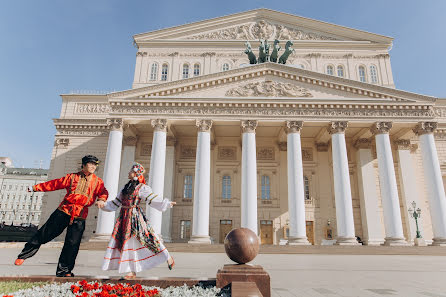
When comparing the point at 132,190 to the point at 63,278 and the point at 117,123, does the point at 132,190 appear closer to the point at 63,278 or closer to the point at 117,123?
the point at 63,278

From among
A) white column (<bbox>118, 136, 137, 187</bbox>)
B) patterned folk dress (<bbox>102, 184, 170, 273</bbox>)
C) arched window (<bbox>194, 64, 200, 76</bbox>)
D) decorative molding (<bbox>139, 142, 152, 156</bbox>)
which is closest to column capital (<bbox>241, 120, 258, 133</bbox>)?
decorative molding (<bbox>139, 142, 152, 156</bbox>)

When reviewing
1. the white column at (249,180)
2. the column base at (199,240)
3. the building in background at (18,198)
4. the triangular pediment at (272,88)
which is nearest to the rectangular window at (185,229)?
the column base at (199,240)

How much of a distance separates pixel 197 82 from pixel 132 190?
17.6m

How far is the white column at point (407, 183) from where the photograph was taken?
78.4 feet

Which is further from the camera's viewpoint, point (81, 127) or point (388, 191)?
point (81, 127)

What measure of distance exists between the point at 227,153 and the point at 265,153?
336cm

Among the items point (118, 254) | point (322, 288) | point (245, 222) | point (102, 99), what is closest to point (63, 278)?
point (118, 254)

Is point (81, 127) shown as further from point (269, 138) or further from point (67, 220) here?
point (67, 220)

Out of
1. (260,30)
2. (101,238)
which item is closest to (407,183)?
(260,30)

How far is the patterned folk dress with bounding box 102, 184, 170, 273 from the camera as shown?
209 inches

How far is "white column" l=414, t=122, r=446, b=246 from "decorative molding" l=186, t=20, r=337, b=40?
15.1 m

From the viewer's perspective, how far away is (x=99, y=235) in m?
19.5

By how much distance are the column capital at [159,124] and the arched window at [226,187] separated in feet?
25.8

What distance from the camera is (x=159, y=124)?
21625mm
